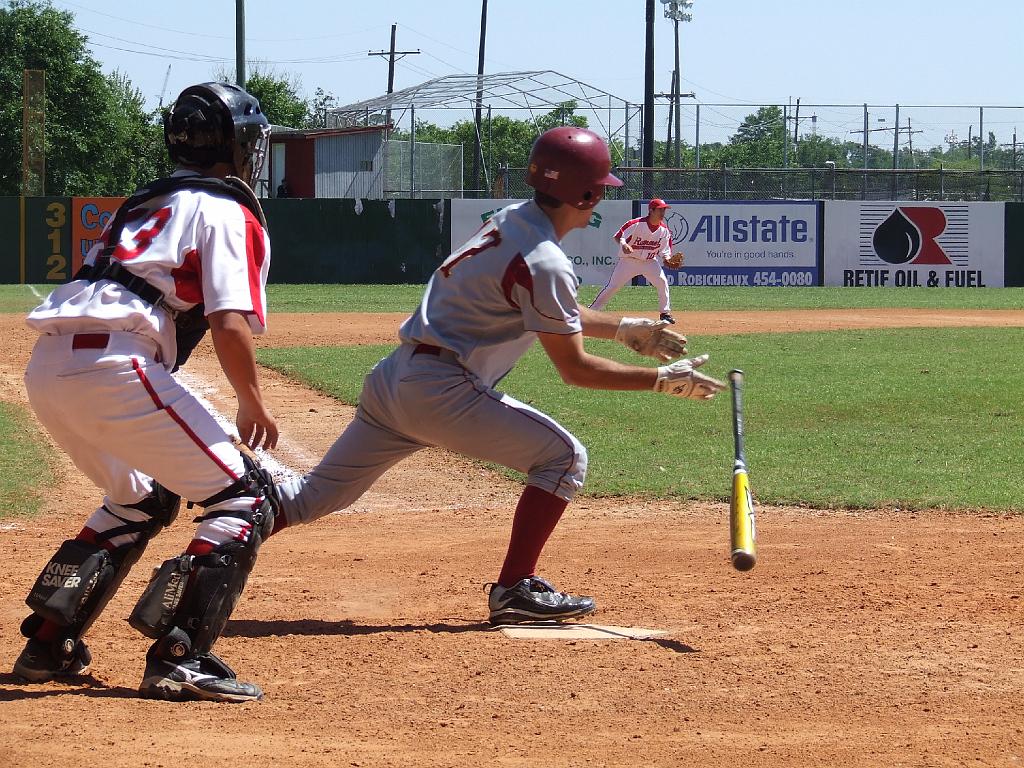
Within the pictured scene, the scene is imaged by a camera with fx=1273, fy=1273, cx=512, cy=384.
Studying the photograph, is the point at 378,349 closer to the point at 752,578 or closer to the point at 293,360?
the point at 293,360

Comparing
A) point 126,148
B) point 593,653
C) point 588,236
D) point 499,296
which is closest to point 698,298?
Answer: point 588,236

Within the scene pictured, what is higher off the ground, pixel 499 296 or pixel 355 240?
pixel 355 240

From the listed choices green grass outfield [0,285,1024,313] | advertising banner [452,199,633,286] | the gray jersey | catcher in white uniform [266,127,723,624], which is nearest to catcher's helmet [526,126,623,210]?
catcher in white uniform [266,127,723,624]

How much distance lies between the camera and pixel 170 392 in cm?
375

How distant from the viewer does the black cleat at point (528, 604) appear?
4820 millimetres

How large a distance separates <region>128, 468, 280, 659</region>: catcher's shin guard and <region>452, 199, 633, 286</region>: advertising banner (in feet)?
86.4

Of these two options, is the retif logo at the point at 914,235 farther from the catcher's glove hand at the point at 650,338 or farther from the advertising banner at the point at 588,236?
the catcher's glove hand at the point at 650,338

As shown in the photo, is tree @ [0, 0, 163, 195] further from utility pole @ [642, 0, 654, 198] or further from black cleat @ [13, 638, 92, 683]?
black cleat @ [13, 638, 92, 683]

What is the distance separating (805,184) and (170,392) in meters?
32.5

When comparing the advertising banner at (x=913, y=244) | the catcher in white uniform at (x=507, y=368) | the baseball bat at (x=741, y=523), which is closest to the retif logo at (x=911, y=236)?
the advertising banner at (x=913, y=244)

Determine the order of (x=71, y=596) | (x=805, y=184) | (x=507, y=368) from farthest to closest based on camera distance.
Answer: (x=805, y=184) < (x=507, y=368) < (x=71, y=596)

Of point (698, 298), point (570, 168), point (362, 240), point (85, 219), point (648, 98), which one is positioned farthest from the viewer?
point (648, 98)

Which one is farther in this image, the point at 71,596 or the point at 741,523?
the point at 741,523

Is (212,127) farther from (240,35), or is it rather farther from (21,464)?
(240,35)
